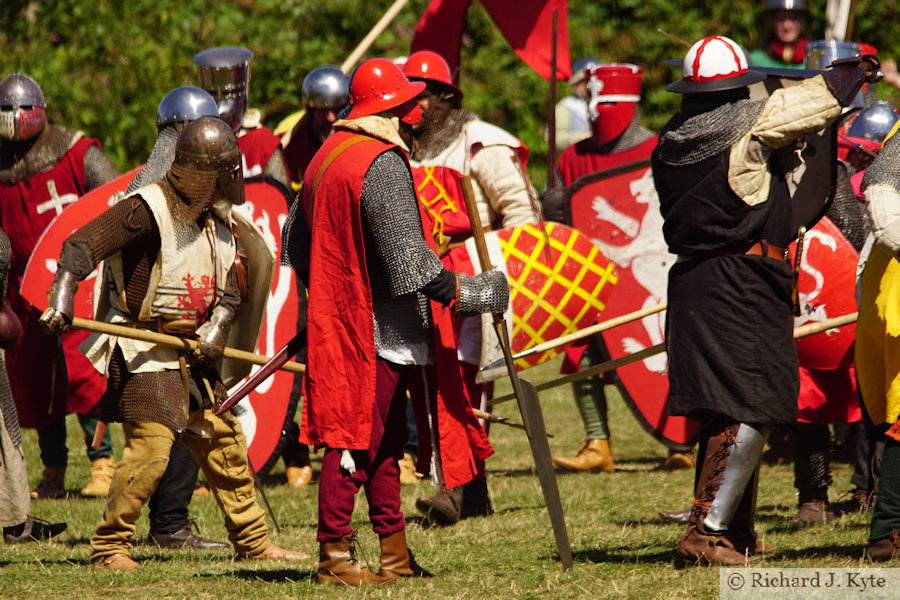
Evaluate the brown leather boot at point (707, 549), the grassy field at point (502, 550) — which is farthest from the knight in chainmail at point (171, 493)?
the brown leather boot at point (707, 549)

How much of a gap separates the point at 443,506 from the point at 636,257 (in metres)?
1.63

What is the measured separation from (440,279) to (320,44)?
840 cm

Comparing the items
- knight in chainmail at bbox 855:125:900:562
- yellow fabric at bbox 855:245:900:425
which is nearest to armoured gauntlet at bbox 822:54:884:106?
knight in chainmail at bbox 855:125:900:562

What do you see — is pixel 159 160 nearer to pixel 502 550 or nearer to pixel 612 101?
pixel 502 550

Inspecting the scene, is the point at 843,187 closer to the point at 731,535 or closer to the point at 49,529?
the point at 731,535

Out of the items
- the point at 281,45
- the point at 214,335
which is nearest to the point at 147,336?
the point at 214,335

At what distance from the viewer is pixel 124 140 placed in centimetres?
1111

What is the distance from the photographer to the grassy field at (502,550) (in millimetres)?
4051

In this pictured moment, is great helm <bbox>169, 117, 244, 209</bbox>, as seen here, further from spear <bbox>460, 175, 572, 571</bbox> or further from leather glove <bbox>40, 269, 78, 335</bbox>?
spear <bbox>460, 175, 572, 571</bbox>

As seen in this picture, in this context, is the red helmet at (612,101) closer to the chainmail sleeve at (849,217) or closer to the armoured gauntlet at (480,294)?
the chainmail sleeve at (849,217)

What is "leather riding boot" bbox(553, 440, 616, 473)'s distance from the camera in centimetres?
661

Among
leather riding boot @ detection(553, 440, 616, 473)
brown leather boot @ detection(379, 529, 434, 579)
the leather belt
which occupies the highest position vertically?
the leather belt

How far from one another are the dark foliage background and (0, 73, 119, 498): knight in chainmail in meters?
4.64

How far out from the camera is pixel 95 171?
6.24m
